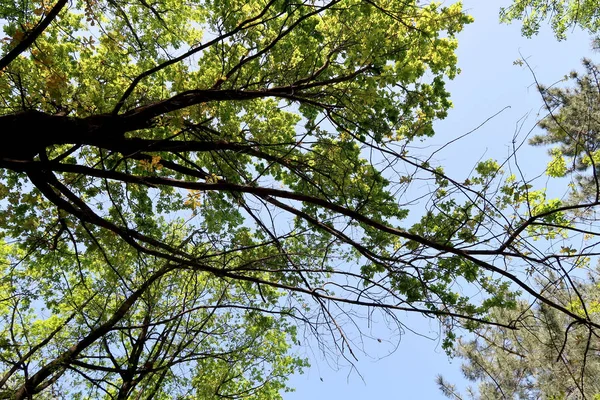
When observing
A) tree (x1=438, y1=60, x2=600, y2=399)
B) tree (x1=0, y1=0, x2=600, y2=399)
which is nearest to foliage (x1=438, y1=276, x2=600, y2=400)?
tree (x1=438, y1=60, x2=600, y2=399)

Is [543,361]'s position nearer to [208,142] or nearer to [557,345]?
[557,345]

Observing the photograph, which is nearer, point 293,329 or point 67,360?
point 67,360

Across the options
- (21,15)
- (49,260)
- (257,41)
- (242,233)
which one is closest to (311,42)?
(257,41)

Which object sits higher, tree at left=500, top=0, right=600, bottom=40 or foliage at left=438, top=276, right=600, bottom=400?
tree at left=500, top=0, right=600, bottom=40

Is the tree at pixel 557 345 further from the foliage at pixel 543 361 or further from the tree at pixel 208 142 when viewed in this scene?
the tree at pixel 208 142

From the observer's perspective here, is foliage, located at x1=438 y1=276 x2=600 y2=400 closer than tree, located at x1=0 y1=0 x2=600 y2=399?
No

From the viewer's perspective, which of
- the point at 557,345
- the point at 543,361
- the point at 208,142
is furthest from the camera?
the point at 543,361

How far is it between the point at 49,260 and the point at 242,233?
273 cm

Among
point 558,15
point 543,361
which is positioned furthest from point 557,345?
point 558,15

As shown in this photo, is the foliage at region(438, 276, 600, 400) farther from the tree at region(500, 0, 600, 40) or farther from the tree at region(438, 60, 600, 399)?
the tree at region(500, 0, 600, 40)

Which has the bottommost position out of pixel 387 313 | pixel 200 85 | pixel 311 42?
pixel 387 313

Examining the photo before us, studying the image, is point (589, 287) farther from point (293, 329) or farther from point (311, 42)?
point (311, 42)

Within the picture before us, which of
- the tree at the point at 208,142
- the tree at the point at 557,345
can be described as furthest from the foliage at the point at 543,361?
the tree at the point at 208,142

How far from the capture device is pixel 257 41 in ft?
17.9
